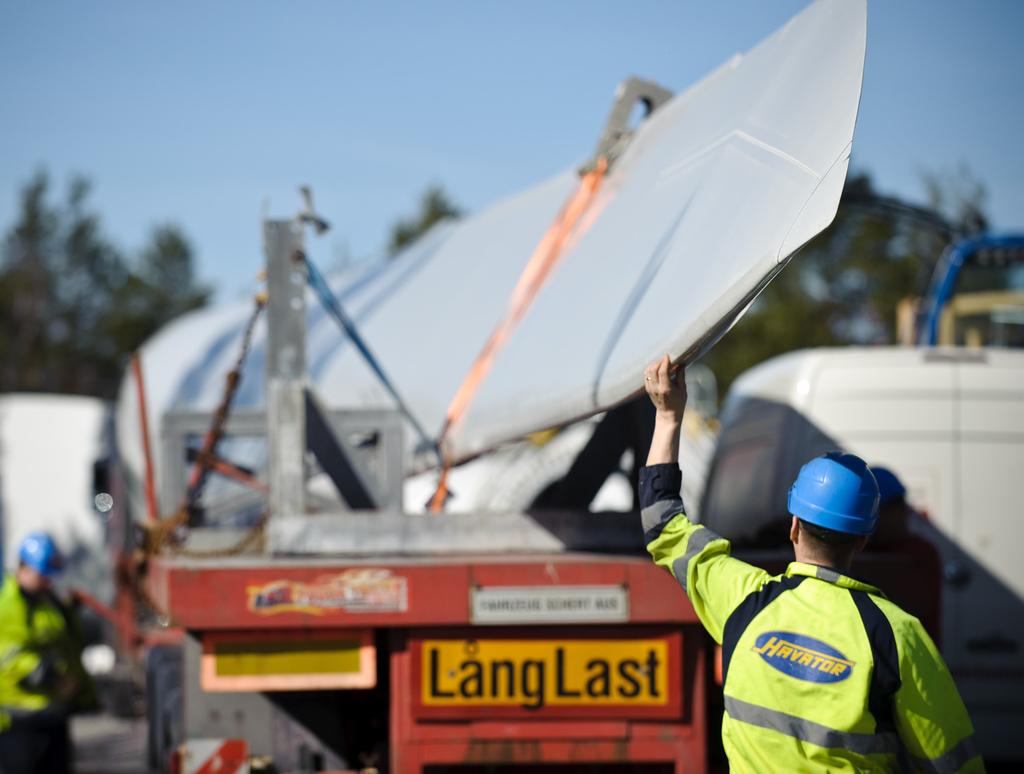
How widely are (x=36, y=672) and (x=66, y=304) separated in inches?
2078

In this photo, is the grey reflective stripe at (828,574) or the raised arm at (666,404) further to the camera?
the raised arm at (666,404)

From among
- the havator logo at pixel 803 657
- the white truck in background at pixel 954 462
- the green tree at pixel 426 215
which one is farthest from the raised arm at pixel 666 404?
the green tree at pixel 426 215

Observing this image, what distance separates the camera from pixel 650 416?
4.94 metres

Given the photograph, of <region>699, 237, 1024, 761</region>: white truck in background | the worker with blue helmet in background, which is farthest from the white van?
the worker with blue helmet in background

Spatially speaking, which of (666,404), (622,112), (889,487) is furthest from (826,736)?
(622,112)

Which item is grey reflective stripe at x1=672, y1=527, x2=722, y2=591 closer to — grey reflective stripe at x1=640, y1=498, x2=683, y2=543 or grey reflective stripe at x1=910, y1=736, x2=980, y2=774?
grey reflective stripe at x1=640, y1=498, x2=683, y2=543

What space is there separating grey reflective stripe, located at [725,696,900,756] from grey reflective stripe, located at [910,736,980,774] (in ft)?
0.26

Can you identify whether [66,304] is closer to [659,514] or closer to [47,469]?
[47,469]

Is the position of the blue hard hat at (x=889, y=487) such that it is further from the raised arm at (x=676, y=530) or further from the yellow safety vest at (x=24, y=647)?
the yellow safety vest at (x=24, y=647)

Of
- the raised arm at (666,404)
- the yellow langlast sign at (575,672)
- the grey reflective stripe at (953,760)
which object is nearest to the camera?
the grey reflective stripe at (953,760)

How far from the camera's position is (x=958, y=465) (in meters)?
7.41

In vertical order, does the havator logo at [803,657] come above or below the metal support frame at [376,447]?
below

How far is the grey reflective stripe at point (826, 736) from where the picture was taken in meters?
2.84

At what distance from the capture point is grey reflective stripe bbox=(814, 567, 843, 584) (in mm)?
2996
